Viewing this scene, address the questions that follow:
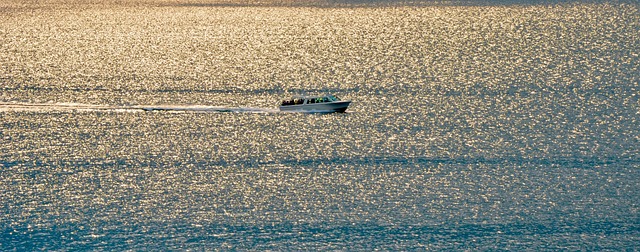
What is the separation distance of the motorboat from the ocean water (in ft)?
2.17

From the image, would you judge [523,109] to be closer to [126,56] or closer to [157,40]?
[126,56]

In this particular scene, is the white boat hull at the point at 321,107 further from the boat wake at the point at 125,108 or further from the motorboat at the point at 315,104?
the boat wake at the point at 125,108

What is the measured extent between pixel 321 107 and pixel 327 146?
282 inches

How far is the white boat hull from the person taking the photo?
60719mm

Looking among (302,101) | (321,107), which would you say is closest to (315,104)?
(321,107)

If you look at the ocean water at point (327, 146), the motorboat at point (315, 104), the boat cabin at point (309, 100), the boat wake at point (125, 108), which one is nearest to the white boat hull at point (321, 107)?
the motorboat at point (315, 104)

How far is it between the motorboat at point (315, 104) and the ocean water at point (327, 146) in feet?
2.17

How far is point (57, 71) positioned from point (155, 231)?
41.0 m

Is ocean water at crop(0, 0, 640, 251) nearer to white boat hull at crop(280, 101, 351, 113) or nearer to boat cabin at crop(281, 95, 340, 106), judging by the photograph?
white boat hull at crop(280, 101, 351, 113)

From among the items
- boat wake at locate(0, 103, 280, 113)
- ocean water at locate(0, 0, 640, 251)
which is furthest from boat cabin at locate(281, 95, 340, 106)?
ocean water at locate(0, 0, 640, 251)

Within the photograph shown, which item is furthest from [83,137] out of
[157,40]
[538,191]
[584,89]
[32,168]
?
[157,40]

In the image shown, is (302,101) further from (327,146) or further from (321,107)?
(327,146)

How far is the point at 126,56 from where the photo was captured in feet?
293

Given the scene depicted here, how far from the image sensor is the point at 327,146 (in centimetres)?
5416
